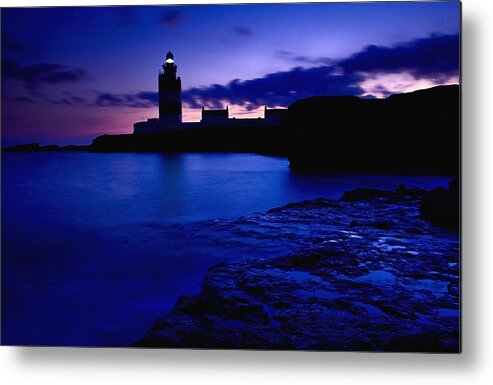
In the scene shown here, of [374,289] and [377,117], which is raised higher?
[377,117]

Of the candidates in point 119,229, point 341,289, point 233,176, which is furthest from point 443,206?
point 119,229

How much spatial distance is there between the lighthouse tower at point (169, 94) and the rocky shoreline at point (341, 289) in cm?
71

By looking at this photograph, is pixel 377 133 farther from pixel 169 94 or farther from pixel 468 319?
pixel 169 94

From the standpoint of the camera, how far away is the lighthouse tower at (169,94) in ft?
8.10

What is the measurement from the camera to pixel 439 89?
2.33 m

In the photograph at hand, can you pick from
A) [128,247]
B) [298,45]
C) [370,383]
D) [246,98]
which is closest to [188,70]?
[246,98]

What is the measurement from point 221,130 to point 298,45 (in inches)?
24.4

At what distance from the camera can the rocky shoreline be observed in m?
2.21

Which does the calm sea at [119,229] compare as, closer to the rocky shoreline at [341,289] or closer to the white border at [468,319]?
the rocky shoreline at [341,289]

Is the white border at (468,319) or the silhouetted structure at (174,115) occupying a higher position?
the silhouetted structure at (174,115)

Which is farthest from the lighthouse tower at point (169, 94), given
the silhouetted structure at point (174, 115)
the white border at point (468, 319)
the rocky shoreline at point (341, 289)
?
the white border at point (468, 319)

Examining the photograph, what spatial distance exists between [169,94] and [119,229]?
768 millimetres

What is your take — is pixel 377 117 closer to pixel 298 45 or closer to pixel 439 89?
pixel 439 89

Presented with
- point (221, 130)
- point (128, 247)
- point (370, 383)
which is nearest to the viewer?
point (370, 383)
